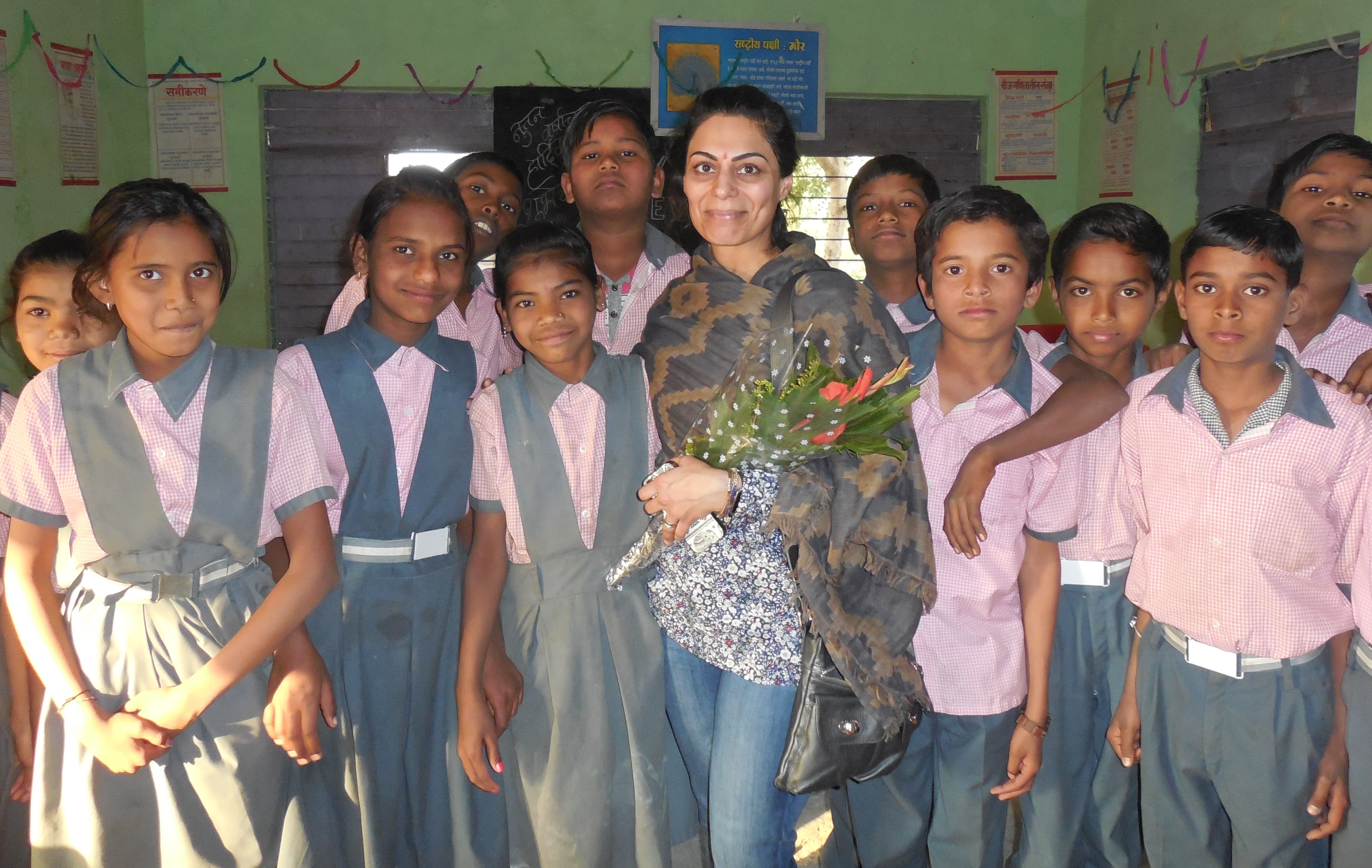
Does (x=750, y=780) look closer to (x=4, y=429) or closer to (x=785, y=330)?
(x=785, y=330)

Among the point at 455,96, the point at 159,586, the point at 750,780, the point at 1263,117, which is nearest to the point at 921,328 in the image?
the point at 750,780

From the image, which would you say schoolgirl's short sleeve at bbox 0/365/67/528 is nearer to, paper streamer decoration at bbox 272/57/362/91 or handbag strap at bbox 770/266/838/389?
handbag strap at bbox 770/266/838/389

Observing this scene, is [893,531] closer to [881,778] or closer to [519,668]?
[881,778]

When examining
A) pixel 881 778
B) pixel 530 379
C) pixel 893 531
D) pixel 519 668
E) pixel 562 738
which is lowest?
pixel 881 778

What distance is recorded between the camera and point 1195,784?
199 cm

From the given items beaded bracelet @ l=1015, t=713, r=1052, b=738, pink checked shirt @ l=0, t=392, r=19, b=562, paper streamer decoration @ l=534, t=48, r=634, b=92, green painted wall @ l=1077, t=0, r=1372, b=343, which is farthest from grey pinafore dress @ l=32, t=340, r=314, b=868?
paper streamer decoration @ l=534, t=48, r=634, b=92

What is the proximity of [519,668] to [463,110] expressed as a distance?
183 inches

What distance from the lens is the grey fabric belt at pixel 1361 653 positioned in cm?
180

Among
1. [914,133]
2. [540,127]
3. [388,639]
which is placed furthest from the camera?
[914,133]

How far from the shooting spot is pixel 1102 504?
7.08 ft

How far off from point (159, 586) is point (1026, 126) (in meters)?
Answer: 6.08

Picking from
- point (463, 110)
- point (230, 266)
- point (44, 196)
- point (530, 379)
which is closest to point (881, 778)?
point (530, 379)

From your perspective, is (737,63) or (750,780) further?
(737,63)

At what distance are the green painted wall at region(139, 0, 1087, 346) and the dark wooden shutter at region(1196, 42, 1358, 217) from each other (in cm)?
146
